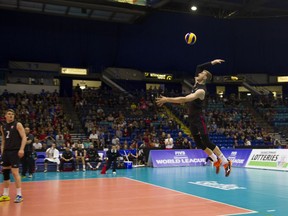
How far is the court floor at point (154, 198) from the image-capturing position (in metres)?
7.55

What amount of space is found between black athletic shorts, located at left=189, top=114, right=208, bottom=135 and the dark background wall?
76.3 ft

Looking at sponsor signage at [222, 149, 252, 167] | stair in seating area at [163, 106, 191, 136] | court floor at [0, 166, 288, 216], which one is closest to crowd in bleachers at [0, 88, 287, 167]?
stair in seating area at [163, 106, 191, 136]

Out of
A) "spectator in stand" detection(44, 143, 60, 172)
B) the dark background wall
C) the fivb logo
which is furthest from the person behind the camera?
the dark background wall

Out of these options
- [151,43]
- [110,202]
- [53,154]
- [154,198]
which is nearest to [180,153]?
[53,154]

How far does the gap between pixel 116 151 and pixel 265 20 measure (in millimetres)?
25308

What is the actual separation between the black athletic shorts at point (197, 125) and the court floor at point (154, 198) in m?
1.71

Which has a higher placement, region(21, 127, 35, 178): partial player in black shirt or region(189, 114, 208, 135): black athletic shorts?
region(189, 114, 208, 135): black athletic shorts

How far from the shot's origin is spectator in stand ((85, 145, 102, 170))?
1825 cm

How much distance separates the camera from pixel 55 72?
28234 millimetres

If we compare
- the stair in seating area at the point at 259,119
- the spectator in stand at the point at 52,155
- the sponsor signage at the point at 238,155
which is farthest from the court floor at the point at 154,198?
the stair in seating area at the point at 259,119

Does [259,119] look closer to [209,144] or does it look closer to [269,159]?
[269,159]

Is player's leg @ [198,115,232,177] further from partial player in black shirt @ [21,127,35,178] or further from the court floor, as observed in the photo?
partial player in black shirt @ [21,127,35,178]

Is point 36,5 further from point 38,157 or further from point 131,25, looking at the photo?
point 38,157

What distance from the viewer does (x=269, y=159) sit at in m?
17.5
